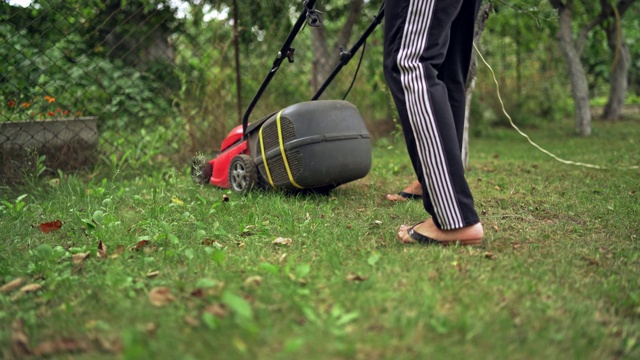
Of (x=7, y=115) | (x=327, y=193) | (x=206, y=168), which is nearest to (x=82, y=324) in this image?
(x=327, y=193)

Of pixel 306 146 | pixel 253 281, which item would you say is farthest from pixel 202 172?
pixel 253 281

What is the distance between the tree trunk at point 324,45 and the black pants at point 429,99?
146 inches

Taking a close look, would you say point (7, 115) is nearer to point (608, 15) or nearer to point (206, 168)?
point (206, 168)

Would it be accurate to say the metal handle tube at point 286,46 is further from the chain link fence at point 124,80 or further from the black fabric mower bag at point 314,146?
the chain link fence at point 124,80

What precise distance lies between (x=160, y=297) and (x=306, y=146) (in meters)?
1.45

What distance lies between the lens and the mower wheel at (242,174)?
3211 millimetres

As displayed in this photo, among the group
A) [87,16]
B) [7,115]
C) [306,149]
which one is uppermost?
[87,16]

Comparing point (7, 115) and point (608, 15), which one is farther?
point (608, 15)

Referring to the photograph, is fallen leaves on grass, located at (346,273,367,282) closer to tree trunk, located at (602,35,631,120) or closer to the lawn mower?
the lawn mower

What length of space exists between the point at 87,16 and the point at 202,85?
100cm

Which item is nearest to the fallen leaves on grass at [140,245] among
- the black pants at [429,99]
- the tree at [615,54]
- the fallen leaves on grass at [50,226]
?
the fallen leaves on grass at [50,226]

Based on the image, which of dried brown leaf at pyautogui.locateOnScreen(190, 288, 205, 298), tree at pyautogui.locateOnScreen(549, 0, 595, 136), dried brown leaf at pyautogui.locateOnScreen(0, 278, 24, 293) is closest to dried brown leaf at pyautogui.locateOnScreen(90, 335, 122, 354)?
dried brown leaf at pyautogui.locateOnScreen(190, 288, 205, 298)

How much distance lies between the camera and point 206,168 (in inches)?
145

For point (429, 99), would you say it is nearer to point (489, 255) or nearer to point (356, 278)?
point (489, 255)
